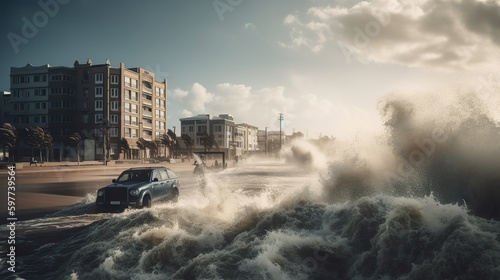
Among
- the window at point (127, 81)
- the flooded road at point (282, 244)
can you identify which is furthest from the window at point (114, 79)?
the flooded road at point (282, 244)

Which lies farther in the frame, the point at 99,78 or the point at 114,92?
the point at 114,92

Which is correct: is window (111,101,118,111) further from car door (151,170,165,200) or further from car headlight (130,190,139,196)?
car headlight (130,190,139,196)

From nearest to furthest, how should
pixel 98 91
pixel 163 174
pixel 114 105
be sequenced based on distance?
pixel 163 174, pixel 98 91, pixel 114 105

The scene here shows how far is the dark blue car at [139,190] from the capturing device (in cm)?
1166

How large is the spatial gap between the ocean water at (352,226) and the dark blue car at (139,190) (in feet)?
1.87

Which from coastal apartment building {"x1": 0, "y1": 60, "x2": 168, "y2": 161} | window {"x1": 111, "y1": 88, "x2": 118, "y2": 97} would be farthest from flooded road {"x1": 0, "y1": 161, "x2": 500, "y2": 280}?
window {"x1": 111, "y1": 88, "x2": 118, "y2": 97}

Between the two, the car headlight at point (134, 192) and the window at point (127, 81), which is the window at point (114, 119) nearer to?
the window at point (127, 81)

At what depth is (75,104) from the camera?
6931 cm

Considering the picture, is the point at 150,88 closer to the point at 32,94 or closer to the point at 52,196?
the point at 32,94

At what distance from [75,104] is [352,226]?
244 ft

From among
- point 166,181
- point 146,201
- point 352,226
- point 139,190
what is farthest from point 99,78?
point 352,226

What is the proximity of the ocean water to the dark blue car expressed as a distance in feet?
1.87

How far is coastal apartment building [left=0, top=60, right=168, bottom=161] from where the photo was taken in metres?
67.3

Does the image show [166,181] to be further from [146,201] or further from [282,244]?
[282,244]
